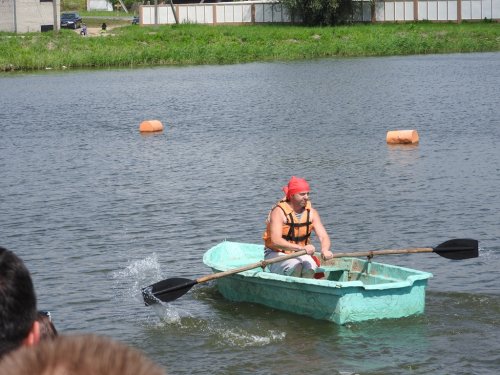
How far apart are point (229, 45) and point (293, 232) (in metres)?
51.0

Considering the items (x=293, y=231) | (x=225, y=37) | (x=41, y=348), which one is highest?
(x=225, y=37)

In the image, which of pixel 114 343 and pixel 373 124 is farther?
pixel 373 124

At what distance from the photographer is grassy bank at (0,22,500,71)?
5644 centimetres

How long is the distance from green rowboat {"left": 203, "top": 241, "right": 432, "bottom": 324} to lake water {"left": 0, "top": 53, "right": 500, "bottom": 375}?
0.15m

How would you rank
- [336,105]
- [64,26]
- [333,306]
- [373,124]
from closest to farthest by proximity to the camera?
[333,306]
[373,124]
[336,105]
[64,26]

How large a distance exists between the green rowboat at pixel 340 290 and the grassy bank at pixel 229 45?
144 feet

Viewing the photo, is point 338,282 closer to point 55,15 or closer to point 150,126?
point 150,126

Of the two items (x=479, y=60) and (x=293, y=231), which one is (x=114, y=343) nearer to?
(x=293, y=231)

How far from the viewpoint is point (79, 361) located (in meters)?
1.94

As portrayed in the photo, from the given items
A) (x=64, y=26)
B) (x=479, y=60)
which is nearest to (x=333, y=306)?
(x=479, y=60)

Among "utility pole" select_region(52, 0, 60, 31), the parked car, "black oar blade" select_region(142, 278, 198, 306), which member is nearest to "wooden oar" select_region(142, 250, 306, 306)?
"black oar blade" select_region(142, 278, 198, 306)

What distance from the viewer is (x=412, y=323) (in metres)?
11.2

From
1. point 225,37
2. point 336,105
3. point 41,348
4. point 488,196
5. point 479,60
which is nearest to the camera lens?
point 41,348

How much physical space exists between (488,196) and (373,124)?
11949 millimetres
